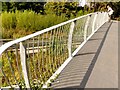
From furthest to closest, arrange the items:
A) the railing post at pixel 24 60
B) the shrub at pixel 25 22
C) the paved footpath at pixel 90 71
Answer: the shrub at pixel 25 22
the paved footpath at pixel 90 71
the railing post at pixel 24 60

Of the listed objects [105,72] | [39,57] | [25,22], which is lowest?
[25,22]

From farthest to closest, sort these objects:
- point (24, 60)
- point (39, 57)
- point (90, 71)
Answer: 1. point (90, 71)
2. point (39, 57)
3. point (24, 60)

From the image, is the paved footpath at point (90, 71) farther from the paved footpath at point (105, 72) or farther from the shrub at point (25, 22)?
the shrub at point (25, 22)

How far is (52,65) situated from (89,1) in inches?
1419

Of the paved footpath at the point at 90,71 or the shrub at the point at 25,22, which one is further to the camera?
the shrub at the point at 25,22

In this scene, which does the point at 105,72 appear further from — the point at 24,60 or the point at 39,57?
the point at 24,60

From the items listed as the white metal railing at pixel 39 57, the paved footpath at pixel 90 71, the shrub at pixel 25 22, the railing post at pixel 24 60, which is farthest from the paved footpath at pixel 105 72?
the shrub at pixel 25 22

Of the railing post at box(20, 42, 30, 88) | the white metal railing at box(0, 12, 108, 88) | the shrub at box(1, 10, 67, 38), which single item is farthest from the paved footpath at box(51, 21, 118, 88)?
the shrub at box(1, 10, 67, 38)

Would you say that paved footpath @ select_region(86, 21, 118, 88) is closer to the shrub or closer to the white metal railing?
the white metal railing

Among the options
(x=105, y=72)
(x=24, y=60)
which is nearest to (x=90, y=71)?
(x=105, y=72)

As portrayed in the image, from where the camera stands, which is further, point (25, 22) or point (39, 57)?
point (25, 22)

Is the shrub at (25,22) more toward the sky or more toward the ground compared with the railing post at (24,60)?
more toward the ground

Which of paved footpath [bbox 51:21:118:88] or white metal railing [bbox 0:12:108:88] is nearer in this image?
white metal railing [bbox 0:12:108:88]

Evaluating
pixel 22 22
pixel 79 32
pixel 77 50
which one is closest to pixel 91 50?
pixel 77 50
